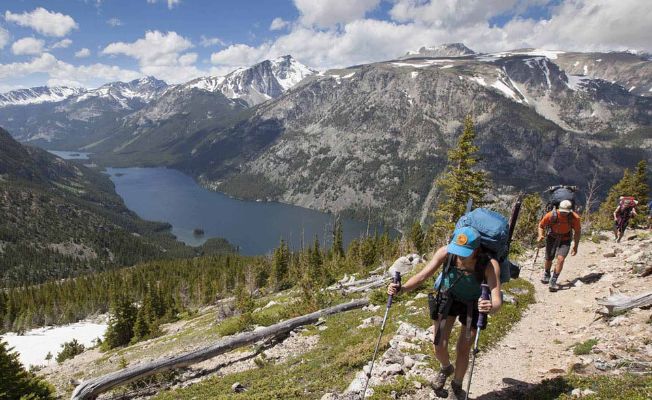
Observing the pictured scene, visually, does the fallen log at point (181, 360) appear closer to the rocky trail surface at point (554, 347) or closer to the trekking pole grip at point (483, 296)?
the rocky trail surface at point (554, 347)

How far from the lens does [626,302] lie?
37.7 feet

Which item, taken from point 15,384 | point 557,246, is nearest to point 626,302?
point 557,246

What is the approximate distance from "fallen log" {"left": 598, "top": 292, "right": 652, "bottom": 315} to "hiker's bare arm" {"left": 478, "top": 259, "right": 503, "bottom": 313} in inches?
286

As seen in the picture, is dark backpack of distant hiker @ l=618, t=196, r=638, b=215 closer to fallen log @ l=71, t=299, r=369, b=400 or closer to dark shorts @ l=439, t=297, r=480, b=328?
fallen log @ l=71, t=299, r=369, b=400

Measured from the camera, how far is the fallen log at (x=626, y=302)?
11.3 metres

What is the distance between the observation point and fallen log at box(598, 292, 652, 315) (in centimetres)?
1130

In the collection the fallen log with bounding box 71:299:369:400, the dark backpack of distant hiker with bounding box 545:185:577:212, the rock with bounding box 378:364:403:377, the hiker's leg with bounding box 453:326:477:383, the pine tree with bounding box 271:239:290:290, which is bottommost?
Result: the pine tree with bounding box 271:239:290:290

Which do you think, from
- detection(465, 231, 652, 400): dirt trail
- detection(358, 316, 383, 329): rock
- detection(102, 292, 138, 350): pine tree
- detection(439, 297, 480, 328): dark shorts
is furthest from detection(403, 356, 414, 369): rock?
detection(102, 292, 138, 350): pine tree

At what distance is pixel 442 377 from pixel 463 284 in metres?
2.53

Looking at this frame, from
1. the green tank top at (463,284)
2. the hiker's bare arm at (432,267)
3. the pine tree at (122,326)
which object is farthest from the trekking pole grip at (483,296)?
the pine tree at (122,326)

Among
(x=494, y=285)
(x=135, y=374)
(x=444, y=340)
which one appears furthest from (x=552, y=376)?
(x=135, y=374)

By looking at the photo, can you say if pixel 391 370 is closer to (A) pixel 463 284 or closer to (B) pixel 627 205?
(A) pixel 463 284

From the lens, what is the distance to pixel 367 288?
28250 mm

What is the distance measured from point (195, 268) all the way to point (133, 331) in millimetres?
75747
